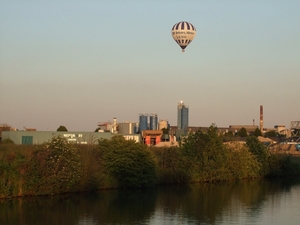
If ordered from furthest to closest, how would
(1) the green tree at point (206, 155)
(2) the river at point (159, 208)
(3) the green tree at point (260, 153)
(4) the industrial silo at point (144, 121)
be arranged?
1. (4) the industrial silo at point (144, 121)
2. (3) the green tree at point (260, 153)
3. (1) the green tree at point (206, 155)
4. (2) the river at point (159, 208)

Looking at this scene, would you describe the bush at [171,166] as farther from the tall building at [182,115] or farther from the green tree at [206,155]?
the tall building at [182,115]

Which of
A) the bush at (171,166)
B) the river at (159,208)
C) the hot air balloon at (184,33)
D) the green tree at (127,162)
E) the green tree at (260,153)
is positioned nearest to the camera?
the river at (159,208)

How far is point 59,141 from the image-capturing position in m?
32.0

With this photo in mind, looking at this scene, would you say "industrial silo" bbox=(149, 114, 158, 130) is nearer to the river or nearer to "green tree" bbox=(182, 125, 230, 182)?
"green tree" bbox=(182, 125, 230, 182)

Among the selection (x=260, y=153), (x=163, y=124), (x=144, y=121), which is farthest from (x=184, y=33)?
(x=163, y=124)

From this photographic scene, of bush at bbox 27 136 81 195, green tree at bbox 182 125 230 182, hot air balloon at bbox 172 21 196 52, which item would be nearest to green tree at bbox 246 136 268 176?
green tree at bbox 182 125 230 182

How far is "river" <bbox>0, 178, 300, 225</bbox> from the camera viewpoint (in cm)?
2404

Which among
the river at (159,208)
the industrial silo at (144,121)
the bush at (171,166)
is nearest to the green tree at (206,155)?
the bush at (171,166)

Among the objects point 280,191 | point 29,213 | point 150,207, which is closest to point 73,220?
point 29,213

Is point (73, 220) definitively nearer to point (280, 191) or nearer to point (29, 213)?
point (29, 213)

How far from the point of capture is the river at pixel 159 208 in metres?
24.0

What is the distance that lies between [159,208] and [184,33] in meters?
24.6

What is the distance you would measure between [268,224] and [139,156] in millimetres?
13887

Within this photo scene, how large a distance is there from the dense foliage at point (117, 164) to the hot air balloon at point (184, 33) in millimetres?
9205
